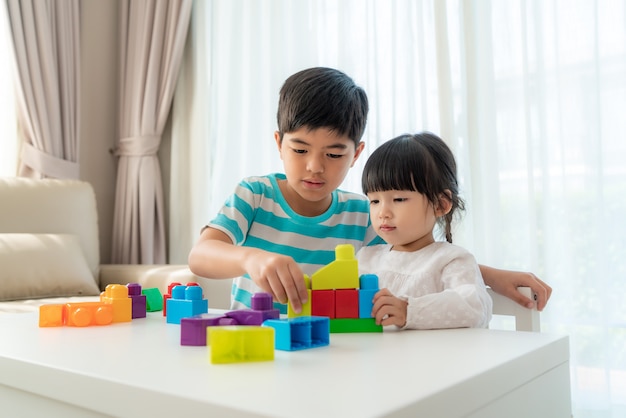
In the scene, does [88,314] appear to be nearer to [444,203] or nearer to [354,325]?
[354,325]

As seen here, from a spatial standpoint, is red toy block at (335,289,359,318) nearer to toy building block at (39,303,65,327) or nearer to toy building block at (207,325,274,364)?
toy building block at (207,325,274,364)

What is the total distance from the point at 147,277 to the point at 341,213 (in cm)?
132

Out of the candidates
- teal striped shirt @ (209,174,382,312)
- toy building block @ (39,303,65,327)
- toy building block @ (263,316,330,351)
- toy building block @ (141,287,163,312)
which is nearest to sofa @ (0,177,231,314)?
teal striped shirt @ (209,174,382,312)

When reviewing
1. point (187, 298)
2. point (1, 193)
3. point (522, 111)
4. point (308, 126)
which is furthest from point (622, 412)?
point (1, 193)

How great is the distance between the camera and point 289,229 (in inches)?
52.0

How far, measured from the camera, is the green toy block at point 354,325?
772 millimetres

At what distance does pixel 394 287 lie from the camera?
1.02m

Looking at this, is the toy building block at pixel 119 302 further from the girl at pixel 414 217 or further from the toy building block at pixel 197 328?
the girl at pixel 414 217

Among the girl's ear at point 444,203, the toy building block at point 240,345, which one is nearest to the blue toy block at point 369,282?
the toy building block at point 240,345

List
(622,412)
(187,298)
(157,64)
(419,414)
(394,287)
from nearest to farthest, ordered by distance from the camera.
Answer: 1. (419,414)
2. (187,298)
3. (394,287)
4. (622,412)
5. (157,64)

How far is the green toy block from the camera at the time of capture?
77cm

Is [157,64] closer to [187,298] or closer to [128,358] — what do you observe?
[187,298]

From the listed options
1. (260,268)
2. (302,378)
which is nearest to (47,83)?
(260,268)

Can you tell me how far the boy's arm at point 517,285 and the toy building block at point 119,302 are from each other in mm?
619
